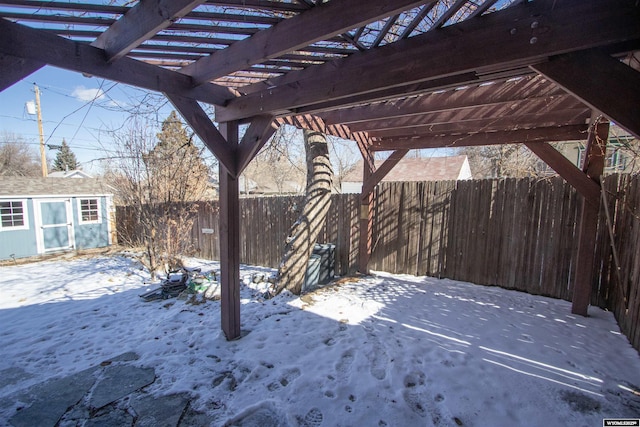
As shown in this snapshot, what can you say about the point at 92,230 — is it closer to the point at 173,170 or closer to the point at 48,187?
the point at 48,187

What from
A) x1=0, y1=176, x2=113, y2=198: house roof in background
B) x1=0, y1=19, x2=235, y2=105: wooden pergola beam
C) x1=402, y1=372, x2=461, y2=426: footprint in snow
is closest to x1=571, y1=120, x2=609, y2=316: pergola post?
x1=402, y1=372, x2=461, y2=426: footprint in snow

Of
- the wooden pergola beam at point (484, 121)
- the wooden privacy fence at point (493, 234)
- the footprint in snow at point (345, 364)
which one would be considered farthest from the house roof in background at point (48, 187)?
the footprint in snow at point (345, 364)

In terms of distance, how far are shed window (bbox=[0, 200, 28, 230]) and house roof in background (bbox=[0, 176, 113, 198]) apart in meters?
0.28

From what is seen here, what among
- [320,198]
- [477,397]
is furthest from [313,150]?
[477,397]

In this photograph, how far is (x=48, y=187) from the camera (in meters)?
9.23

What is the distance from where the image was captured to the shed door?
8680 mm

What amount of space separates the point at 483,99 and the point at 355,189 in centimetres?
1698

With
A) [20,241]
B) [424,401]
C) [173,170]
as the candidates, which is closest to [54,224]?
[20,241]

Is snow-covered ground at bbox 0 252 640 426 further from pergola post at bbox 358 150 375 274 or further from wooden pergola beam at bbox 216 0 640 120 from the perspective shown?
wooden pergola beam at bbox 216 0 640 120

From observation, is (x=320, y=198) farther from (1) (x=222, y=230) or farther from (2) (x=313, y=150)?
(1) (x=222, y=230)

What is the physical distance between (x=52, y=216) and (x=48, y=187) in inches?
42.7

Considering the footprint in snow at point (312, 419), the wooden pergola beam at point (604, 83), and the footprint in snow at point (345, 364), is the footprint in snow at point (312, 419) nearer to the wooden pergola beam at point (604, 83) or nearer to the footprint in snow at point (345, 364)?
the footprint in snow at point (345, 364)

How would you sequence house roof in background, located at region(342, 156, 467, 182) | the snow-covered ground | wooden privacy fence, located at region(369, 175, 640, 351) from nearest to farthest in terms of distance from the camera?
the snow-covered ground
wooden privacy fence, located at region(369, 175, 640, 351)
house roof in background, located at region(342, 156, 467, 182)

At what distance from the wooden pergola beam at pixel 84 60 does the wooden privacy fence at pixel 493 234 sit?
386 cm
